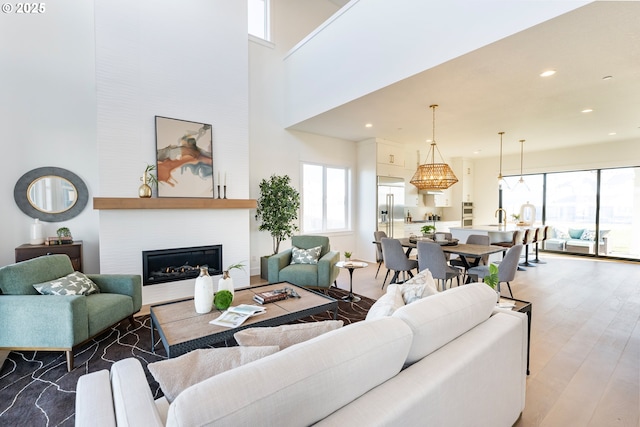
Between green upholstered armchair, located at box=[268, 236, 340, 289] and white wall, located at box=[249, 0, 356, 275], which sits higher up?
white wall, located at box=[249, 0, 356, 275]

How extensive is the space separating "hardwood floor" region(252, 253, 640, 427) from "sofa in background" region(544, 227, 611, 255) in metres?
2.60

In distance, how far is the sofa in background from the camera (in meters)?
7.62

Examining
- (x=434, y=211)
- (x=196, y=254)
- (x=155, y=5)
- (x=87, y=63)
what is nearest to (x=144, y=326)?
(x=196, y=254)

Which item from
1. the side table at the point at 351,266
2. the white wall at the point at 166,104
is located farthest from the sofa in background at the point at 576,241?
the white wall at the point at 166,104

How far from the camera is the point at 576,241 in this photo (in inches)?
315

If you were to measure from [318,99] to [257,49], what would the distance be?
5.76 feet

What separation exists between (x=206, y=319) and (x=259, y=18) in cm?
589

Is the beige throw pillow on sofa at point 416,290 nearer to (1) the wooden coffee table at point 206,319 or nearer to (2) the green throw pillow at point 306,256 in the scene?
(1) the wooden coffee table at point 206,319

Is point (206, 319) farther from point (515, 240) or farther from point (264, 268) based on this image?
Result: point (515, 240)

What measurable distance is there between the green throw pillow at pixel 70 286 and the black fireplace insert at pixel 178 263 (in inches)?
39.5

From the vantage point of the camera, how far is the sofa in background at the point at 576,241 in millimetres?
7625

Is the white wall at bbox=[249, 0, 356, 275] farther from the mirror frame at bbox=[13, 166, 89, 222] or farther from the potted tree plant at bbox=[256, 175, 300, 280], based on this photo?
the mirror frame at bbox=[13, 166, 89, 222]

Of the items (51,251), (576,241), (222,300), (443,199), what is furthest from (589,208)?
(51,251)

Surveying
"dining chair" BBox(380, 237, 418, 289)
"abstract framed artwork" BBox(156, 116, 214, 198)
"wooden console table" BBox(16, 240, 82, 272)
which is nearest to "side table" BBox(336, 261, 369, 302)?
"dining chair" BBox(380, 237, 418, 289)
